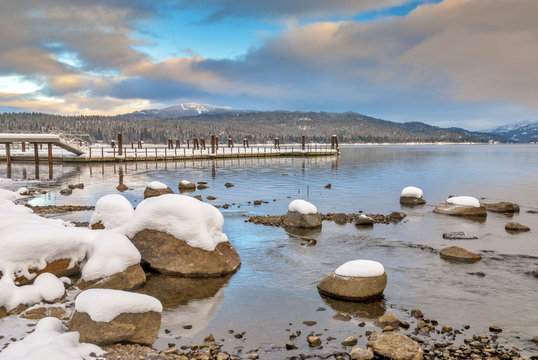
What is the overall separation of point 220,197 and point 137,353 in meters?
22.7

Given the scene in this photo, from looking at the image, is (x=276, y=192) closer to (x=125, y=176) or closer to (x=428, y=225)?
(x=428, y=225)

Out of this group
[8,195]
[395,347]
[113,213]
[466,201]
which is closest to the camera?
[395,347]

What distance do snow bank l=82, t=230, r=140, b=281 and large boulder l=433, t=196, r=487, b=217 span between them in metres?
18.2

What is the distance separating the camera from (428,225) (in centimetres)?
2105

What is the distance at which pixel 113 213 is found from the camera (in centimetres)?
1577

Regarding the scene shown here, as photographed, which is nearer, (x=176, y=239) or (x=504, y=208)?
(x=176, y=239)

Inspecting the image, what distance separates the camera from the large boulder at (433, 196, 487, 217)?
23.3 metres

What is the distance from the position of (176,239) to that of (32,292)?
4106mm

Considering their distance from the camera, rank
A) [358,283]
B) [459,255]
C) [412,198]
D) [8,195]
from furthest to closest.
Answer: [412,198], [8,195], [459,255], [358,283]

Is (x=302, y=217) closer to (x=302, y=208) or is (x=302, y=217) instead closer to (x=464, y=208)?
(x=302, y=208)

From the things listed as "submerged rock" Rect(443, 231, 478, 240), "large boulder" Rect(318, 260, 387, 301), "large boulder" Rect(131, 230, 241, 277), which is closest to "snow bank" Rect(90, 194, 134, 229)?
"large boulder" Rect(131, 230, 241, 277)

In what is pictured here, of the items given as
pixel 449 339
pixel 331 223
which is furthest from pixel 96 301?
pixel 331 223

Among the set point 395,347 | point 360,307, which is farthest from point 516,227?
point 395,347

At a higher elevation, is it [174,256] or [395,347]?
[174,256]
